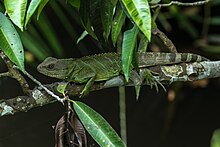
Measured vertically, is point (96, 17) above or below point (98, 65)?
above

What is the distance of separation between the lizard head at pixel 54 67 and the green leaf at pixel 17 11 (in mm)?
1064

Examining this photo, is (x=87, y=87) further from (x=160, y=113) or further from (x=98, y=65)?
(x=160, y=113)

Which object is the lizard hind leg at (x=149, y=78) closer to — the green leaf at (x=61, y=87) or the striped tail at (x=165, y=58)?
the striped tail at (x=165, y=58)

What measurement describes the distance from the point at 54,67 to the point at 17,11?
3.57 ft

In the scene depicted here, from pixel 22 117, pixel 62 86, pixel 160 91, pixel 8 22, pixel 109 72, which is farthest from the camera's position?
pixel 160 91

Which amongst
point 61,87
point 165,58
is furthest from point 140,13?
point 165,58

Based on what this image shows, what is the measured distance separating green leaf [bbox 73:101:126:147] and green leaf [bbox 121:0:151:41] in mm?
322

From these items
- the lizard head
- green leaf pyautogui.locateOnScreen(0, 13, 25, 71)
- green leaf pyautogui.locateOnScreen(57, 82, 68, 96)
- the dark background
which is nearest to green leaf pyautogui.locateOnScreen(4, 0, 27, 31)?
green leaf pyautogui.locateOnScreen(0, 13, 25, 71)

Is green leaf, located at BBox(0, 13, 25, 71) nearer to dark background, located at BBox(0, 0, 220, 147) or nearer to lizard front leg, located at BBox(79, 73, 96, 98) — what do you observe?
lizard front leg, located at BBox(79, 73, 96, 98)

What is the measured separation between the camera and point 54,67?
2.14 metres

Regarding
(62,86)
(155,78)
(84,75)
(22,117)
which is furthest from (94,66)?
(22,117)

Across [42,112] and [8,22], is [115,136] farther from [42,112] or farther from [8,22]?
[42,112]

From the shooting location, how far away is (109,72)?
1940 millimetres

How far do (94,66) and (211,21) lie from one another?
955 millimetres
